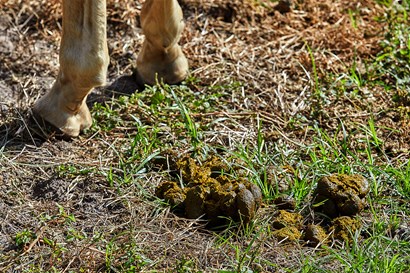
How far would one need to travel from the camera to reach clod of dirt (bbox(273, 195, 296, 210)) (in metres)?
4.79

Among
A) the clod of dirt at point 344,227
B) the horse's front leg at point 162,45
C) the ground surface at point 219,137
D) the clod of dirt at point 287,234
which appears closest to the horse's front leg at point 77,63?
the ground surface at point 219,137

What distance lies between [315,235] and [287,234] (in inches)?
5.2

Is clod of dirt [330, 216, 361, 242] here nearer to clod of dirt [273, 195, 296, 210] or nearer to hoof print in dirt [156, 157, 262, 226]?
clod of dirt [273, 195, 296, 210]

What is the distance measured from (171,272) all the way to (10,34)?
8.57 ft

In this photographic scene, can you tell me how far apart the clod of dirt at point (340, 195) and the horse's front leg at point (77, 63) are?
1302 mm

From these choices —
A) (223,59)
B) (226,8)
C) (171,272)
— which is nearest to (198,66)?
(223,59)

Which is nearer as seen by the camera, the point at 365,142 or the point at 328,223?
the point at 328,223

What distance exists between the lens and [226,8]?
6.63 m

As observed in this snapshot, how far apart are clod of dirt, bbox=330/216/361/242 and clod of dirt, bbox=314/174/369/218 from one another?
0.06m

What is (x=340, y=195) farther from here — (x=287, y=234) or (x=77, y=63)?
(x=77, y=63)

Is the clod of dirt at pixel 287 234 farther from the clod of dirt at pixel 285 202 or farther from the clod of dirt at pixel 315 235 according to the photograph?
the clod of dirt at pixel 285 202

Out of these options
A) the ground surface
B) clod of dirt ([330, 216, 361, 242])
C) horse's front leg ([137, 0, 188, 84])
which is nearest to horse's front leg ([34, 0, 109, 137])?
the ground surface

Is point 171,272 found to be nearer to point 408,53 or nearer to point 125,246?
point 125,246

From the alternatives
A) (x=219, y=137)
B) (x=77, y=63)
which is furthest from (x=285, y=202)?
(x=77, y=63)
